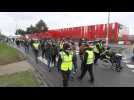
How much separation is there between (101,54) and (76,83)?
4735mm

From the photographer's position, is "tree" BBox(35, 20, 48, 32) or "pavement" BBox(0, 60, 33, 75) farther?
"tree" BBox(35, 20, 48, 32)

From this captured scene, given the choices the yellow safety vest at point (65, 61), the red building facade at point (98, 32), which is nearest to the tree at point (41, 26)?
the red building facade at point (98, 32)

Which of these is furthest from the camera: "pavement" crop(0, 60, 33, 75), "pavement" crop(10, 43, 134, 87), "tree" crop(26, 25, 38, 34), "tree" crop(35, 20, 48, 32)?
"tree" crop(35, 20, 48, 32)

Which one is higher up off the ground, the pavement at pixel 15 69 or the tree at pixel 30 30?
the tree at pixel 30 30

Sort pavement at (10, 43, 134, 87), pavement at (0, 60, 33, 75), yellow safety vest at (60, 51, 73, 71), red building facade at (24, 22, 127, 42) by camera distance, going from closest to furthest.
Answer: yellow safety vest at (60, 51, 73, 71), pavement at (10, 43, 134, 87), pavement at (0, 60, 33, 75), red building facade at (24, 22, 127, 42)

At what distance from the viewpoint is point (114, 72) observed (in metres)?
15.5

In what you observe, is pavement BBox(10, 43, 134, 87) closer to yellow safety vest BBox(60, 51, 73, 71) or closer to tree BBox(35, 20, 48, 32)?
yellow safety vest BBox(60, 51, 73, 71)

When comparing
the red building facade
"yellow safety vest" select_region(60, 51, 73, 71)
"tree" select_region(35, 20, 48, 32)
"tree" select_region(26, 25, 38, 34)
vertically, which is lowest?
"yellow safety vest" select_region(60, 51, 73, 71)

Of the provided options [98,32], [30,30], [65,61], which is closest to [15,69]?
[98,32]

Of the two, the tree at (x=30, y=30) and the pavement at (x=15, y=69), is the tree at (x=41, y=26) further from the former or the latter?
the pavement at (x=15, y=69)

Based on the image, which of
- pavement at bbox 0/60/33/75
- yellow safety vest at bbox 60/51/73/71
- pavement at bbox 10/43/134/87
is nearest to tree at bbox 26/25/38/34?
pavement at bbox 0/60/33/75

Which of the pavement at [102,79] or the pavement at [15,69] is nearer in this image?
the pavement at [102,79]
